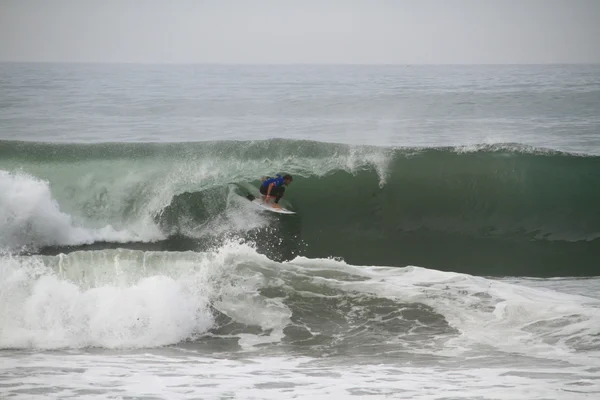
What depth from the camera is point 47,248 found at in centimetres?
1116

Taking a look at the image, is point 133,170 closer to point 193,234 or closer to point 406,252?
point 193,234

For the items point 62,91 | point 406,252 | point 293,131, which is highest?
point 62,91

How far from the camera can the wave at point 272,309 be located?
283 inches

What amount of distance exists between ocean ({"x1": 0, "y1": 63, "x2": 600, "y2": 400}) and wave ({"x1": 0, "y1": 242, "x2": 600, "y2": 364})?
27mm

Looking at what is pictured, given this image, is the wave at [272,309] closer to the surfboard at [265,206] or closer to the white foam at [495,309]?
the white foam at [495,309]

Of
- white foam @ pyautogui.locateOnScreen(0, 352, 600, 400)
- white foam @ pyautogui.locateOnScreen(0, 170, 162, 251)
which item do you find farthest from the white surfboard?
white foam @ pyautogui.locateOnScreen(0, 352, 600, 400)

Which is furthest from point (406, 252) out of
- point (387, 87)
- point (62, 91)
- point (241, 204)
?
point (62, 91)

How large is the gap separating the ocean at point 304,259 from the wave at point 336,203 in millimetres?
50

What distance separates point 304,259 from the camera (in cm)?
952

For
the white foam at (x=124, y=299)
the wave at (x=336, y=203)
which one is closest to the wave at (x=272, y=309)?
the white foam at (x=124, y=299)

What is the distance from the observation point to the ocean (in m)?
6.34

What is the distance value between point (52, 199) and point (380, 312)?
7135 millimetres

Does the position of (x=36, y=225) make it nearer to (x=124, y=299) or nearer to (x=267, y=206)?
(x=267, y=206)

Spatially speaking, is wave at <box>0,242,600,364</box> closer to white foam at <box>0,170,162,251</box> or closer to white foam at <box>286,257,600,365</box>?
white foam at <box>286,257,600,365</box>
